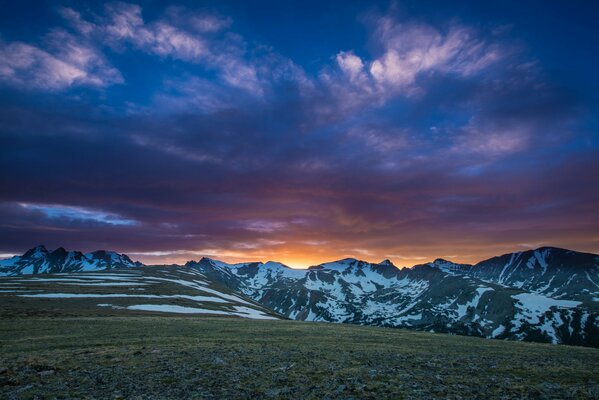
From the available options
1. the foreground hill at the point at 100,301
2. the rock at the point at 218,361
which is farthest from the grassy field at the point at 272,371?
the foreground hill at the point at 100,301

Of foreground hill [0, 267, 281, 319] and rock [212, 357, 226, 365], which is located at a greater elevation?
rock [212, 357, 226, 365]

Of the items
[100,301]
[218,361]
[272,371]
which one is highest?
[272,371]

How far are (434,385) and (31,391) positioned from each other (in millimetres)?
16912

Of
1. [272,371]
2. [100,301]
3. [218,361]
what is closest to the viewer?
[272,371]

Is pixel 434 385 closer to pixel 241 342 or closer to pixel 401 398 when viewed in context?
pixel 401 398

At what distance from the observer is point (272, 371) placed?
16.8 meters

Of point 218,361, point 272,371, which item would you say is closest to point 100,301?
point 218,361

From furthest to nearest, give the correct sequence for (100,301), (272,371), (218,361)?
(100,301)
(218,361)
(272,371)

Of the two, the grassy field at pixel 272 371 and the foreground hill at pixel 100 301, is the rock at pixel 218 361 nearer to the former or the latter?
the grassy field at pixel 272 371

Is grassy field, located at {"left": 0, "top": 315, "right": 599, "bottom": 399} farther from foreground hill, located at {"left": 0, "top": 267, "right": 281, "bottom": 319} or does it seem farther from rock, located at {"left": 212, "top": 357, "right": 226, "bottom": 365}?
foreground hill, located at {"left": 0, "top": 267, "right": 281, "bottom": 319}

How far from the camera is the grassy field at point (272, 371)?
13562mm

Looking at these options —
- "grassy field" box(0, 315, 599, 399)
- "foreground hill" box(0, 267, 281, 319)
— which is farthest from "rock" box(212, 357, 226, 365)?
"foreground hill" box(0, 267, 281, 319)

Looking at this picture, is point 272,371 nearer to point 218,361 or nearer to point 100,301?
point 218,361

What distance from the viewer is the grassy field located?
1356cm
